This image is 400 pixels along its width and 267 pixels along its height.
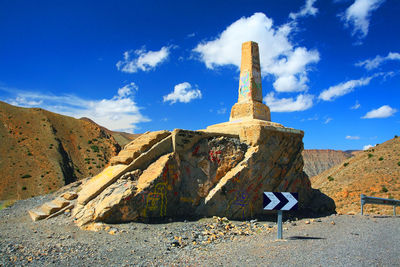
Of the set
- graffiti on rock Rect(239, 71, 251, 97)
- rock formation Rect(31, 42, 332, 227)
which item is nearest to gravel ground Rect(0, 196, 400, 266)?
rock formation Rect(31, 42, 332, 227)

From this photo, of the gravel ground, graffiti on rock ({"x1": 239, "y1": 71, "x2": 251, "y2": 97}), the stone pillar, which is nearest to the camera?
the gravel ground

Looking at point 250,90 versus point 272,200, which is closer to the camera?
point 272,200

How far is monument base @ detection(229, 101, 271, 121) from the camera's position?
11.7 metres

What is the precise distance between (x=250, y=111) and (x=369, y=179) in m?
18.7

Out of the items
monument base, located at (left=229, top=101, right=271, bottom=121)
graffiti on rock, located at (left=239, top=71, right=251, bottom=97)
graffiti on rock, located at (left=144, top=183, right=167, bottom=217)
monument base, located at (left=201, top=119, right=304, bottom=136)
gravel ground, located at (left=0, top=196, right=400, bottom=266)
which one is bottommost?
gravel ground, located at (left=0, top=196, right=400, bottom=266)

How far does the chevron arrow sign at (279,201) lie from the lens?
6.46 metres

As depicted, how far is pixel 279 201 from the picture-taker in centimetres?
656

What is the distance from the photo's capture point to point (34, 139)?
37.0m

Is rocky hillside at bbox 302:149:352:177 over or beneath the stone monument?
over

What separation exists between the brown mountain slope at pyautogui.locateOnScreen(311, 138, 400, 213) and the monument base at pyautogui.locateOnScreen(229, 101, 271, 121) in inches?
424

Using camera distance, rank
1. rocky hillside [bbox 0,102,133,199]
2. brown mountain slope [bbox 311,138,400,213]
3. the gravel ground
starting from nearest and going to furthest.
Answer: the gravel ground → brown mountain slope [bbox 311,138,400,213] → rocky hillside [bbox 0,102,133,199]

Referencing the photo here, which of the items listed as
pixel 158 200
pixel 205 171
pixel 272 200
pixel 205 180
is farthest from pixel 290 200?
pixel 158 200

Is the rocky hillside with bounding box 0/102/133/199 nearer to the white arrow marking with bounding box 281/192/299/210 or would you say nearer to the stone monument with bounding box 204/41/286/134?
the stone monument with bounding box 204/41/286/134

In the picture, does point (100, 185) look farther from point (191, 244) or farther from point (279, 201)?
point (279, 201)
